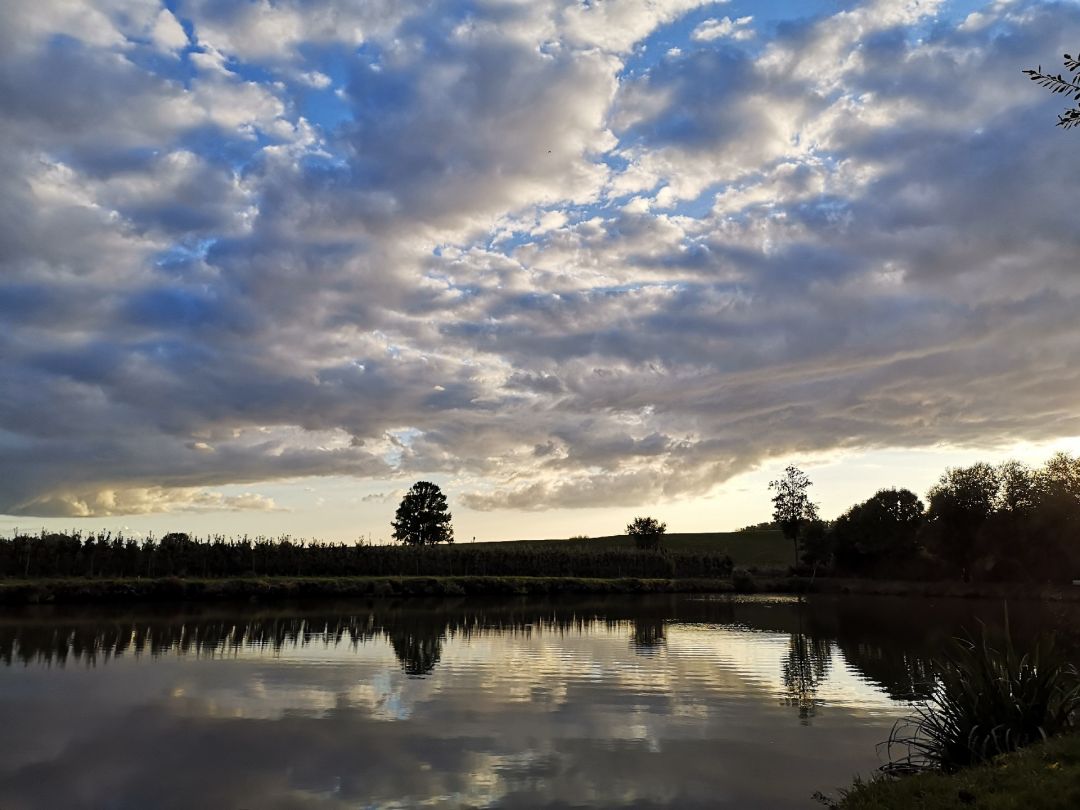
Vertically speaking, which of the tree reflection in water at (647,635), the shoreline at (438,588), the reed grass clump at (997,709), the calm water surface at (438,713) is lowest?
the calm water surface at (438,713)

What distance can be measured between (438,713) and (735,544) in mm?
114617

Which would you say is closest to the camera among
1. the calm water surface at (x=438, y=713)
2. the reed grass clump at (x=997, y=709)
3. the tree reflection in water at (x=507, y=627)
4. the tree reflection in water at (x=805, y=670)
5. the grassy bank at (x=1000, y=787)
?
the grassy bank at (x=1000, y=787)

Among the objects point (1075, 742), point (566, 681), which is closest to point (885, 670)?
point (566, 681)

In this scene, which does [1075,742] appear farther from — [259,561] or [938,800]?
[259,561]

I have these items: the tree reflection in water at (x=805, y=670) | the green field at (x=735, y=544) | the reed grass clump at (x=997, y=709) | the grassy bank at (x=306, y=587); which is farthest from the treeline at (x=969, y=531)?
the reed grass clump at (x=997, y=709)

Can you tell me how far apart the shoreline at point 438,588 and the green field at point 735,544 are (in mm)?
22722

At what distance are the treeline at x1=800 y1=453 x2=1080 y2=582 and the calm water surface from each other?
24493 mm

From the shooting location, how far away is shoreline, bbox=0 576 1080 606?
49188 millimetres

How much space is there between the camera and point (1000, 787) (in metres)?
8.84

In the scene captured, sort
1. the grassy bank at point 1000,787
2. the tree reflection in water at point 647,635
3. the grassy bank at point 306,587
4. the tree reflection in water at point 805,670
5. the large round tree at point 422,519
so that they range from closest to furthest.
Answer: the grassy bank at point 1000,787
the tree reflection in water at point 805,670
the tree reflection in water at point 647,635
the grassy bank at point 306,587
the large round tree at point 422,519

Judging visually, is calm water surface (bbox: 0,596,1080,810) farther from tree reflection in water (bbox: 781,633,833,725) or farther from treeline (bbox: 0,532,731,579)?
treeline (bbox: 0,532,731,579)

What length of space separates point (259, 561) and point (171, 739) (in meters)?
50.2

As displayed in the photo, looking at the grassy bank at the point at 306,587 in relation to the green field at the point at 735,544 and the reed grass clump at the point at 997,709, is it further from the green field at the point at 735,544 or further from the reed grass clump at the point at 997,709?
the reed grass clump at the point at 997,709

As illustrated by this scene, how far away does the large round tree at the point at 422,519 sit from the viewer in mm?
108312
